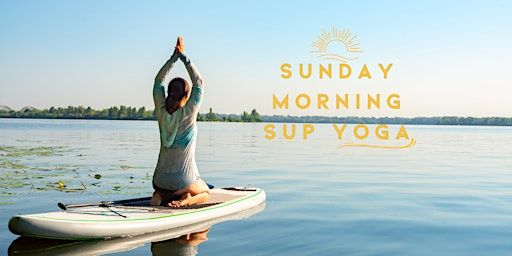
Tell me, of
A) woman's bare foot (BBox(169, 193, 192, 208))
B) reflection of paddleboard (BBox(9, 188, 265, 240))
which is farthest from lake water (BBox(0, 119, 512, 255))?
woman's bare foot (BBox(169, 193, 192, 208))

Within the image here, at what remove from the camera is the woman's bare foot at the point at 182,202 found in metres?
10.1

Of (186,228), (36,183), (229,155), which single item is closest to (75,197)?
(36,183)

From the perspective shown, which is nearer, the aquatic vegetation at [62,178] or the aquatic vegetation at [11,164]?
the aquatic vegetation at [62,178]

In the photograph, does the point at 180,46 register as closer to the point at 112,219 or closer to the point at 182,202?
the point at 182,202

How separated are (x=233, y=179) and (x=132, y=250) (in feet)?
30.8

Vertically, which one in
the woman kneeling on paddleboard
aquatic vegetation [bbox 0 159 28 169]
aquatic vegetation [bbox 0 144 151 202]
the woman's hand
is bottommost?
aquatic vegetation [bbox 0 144 151 202]

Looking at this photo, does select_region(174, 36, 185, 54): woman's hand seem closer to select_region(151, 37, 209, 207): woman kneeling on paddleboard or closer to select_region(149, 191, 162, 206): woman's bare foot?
select_region(151, 37, 209, 207): woman kneeling on paddleboard

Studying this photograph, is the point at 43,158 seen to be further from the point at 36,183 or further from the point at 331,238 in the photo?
the point at 331,238

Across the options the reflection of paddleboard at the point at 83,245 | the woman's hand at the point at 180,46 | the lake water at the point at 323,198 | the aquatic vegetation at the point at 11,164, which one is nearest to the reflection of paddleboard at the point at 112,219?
the reflection of paddleboard at the point at 83,245

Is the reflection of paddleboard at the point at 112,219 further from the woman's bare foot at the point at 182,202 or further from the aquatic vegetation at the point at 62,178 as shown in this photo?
the aquatic vegetation at the point at 62,178

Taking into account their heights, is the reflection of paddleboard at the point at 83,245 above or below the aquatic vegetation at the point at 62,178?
below

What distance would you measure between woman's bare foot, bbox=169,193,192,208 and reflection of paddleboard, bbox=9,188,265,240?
150 mm

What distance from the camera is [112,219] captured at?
8914 mm

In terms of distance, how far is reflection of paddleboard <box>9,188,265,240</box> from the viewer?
27.0 feet
